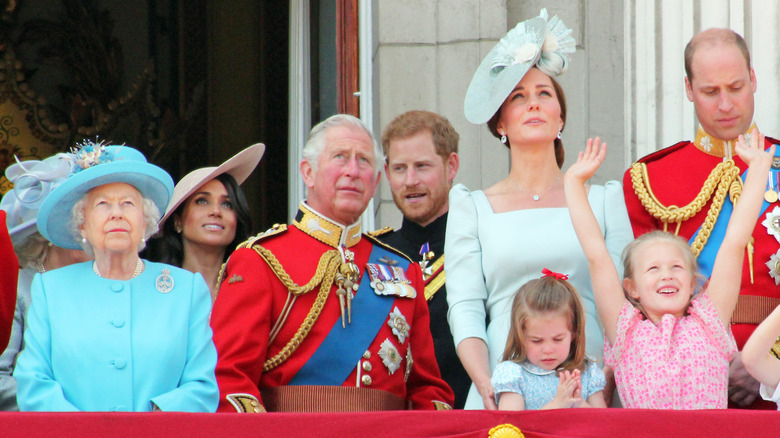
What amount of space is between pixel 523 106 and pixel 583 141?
1.39 m

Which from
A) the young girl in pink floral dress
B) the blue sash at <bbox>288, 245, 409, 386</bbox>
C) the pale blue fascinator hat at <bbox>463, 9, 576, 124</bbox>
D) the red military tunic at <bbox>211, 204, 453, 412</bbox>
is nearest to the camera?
the young girl in pink floral dress

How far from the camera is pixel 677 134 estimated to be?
5094mm

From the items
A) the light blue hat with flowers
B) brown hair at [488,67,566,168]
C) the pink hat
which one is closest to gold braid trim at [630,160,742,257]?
brown hair at [488,67,566,168]

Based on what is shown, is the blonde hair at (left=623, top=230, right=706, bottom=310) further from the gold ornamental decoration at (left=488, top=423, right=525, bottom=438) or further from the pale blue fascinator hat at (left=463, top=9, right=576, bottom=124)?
the gold ornamental decoration at (left=488, top=423, right=525, bottom=438)

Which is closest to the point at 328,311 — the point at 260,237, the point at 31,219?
the point at 260,237

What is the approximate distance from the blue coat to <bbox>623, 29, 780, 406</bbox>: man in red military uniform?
1409mm

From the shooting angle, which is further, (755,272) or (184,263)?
(184,263)

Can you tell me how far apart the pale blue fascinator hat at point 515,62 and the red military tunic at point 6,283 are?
1.45m

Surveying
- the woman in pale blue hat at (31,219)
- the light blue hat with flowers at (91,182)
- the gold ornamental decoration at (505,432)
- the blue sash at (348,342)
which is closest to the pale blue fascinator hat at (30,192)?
the woman in pale blue hat at (31,219)

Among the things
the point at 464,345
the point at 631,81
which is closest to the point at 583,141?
the point at 631,81

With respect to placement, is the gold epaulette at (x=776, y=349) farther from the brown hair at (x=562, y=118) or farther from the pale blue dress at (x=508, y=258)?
the brown hair at (x=562, y=118)

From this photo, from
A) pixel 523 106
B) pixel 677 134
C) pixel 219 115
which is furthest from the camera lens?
pixel 219 115

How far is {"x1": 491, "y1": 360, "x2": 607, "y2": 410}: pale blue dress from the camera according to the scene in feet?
11.6

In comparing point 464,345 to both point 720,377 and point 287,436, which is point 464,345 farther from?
point 287,436
